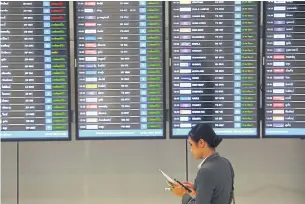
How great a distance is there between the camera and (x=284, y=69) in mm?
3301

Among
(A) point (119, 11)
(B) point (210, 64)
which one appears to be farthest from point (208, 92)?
(A) point (119, 11)

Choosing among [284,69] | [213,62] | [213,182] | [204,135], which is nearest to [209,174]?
[213,182]

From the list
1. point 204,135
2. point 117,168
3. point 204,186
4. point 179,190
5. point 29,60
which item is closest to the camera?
point 204,186

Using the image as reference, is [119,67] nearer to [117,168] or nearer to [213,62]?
[213,62]

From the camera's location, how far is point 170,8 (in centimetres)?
326

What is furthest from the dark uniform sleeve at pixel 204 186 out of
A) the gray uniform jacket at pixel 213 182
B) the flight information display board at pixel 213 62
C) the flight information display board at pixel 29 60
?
the flight information display board at pixel 29 60

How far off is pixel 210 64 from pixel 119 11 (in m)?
0.82

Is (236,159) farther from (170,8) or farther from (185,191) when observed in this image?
(170,8)

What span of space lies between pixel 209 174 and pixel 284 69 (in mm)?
1333

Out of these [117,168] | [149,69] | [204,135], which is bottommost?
[117,168]

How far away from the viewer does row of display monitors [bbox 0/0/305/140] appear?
3.25 meters

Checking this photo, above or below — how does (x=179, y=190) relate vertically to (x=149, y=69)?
below

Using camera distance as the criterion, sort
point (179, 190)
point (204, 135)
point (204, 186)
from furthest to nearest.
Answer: point (179, 190)
point (204, 135)
point (204, 186)

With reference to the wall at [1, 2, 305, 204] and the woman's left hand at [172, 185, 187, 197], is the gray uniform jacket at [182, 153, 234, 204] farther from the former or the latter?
the wall at [1, 2, 305, 204]
